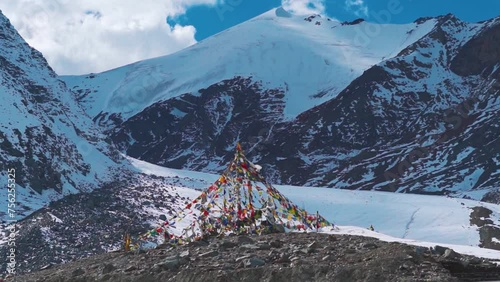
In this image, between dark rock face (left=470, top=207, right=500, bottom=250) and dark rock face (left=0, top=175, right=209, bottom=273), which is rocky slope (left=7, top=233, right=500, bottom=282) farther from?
dark rock face (left=470, top=207, right=500, bottom=250)

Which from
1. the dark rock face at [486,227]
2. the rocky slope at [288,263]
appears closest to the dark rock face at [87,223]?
the rocky slope at [288,263]

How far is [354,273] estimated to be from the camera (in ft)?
53.7

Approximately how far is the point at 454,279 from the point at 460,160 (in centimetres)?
15893

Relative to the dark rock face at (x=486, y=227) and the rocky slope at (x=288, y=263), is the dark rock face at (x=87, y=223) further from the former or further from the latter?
the dark rock face at (x=486, y=227)

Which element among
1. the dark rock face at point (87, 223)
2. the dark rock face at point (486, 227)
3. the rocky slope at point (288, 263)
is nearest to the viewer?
the rocky slope at point (288, 263)

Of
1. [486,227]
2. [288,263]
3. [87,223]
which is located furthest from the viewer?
[87,223]

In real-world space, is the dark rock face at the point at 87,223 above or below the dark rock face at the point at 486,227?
above

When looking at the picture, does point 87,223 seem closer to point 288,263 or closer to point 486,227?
point 486,227

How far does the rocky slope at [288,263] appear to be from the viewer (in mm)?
16453

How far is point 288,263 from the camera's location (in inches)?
701

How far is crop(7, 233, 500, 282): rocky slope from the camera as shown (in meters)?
16.5

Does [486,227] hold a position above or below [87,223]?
below

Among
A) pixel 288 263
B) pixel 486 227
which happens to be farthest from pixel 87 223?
pixel 288 263

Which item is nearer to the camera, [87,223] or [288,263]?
[288,263]
